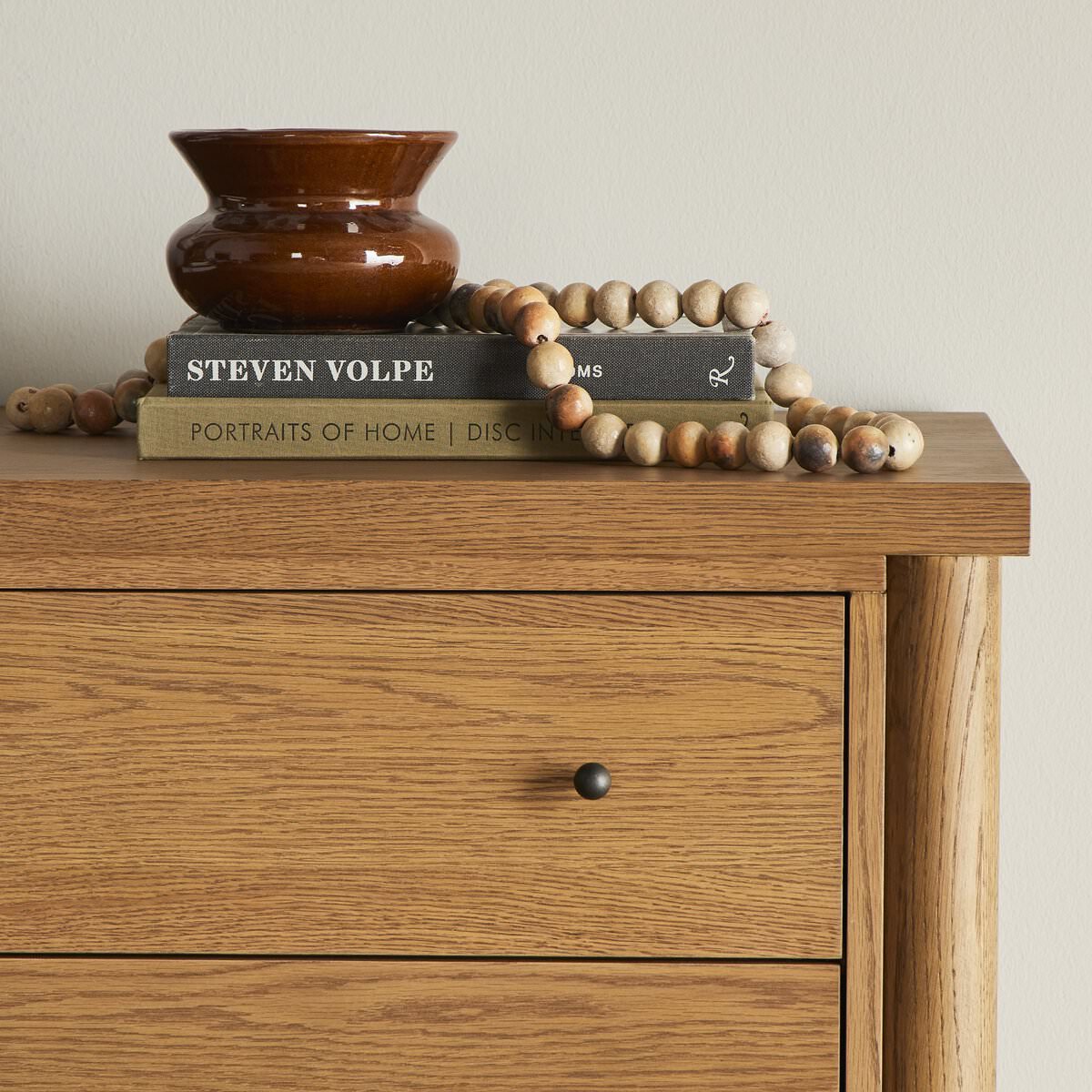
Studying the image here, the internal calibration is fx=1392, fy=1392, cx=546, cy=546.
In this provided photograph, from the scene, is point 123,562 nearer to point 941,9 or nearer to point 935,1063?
point 935,1063

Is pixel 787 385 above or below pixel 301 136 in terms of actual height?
below

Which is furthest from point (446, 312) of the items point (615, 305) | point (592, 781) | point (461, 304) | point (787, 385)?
point (592, 781)

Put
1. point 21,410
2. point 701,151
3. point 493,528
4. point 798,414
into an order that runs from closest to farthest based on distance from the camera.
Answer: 1. point 493,528
2. point 798,414
3. point 21,410
4. point 701,151

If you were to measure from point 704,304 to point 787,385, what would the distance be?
71 millimetres

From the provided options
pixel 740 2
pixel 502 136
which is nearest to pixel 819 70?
pixel 740 2

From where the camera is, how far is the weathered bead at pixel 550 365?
77 cm

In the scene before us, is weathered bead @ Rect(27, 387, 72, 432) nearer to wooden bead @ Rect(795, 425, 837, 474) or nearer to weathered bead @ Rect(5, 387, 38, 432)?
weathered bead @ Rect(5, 387, 38, 432)

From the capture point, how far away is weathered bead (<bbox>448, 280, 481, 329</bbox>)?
0.89 meters

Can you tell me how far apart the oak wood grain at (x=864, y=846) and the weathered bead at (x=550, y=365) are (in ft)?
0.66

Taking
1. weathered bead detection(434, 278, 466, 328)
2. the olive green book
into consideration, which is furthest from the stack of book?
weathered bead detection(434, 278, 466, 328)

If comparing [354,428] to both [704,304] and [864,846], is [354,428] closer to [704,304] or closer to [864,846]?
[704,304]

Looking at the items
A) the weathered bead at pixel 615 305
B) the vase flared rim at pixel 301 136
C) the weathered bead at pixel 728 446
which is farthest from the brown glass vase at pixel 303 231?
the weathered bead at pixel 728 446

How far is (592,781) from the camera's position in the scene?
28.4 inches

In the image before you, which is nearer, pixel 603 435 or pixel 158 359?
pixel 603 435
